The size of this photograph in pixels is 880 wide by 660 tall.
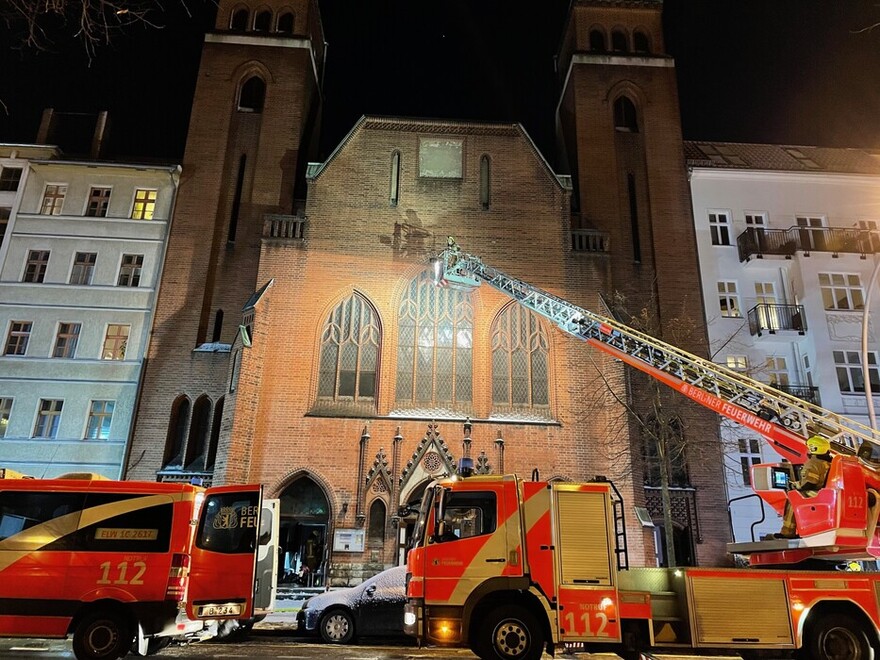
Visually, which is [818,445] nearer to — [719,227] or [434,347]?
[434,347]

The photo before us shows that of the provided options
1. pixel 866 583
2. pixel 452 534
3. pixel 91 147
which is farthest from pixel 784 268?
pixel 91 147

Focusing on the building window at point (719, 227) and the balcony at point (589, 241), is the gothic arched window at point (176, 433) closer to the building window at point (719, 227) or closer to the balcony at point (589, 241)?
the balcony at point (589, 241)

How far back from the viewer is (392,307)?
76.9ft

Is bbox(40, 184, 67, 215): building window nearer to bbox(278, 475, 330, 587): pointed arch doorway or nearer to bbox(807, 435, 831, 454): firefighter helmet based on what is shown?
bbox(278, 475, 330, 587): pointed arch doorway

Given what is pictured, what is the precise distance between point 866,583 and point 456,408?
14.2 metres

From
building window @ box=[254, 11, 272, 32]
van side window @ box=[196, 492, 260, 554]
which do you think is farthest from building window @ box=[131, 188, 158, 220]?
van side window @ box=[196, 492, 260, 554]

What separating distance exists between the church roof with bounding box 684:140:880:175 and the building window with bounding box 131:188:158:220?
23.8 meters

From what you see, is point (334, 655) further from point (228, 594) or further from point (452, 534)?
Answer: point (452, 534)

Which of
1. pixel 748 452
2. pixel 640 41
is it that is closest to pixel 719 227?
pixel 748 452

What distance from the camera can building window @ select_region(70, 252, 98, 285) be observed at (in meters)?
25.1

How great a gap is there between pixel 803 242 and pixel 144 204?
1099 inches

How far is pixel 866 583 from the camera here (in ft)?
32.3

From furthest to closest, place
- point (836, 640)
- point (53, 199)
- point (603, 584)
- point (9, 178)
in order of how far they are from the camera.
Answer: point (9, 178), point (53, 199), point (836, 640), point (603, 584)

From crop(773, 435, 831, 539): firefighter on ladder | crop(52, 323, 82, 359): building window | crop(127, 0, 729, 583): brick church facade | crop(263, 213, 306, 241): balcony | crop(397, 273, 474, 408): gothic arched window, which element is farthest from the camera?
crop(52, 323, 82, 359): building window
